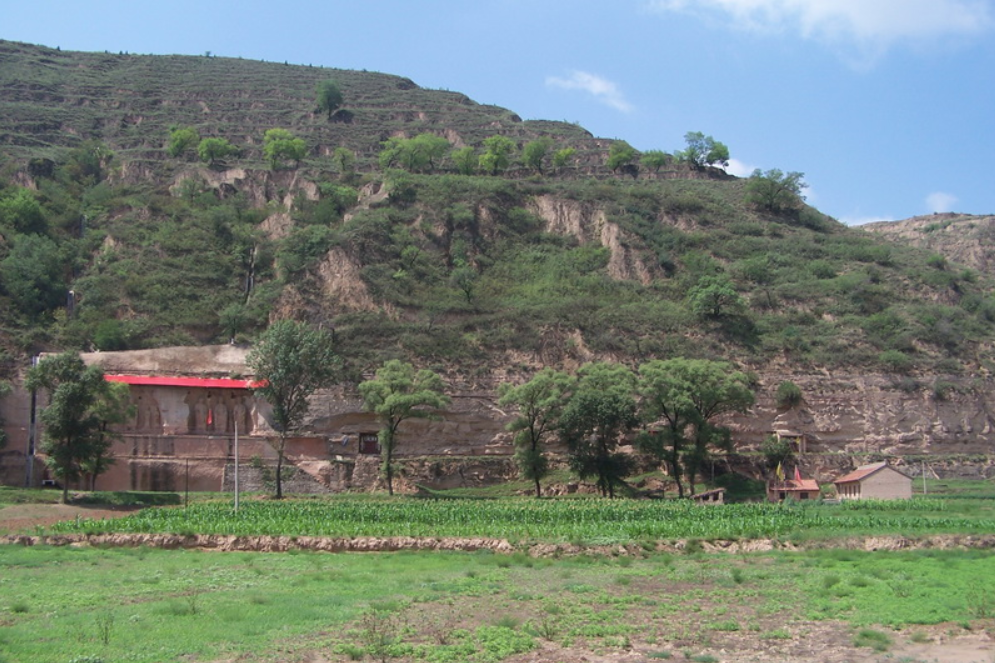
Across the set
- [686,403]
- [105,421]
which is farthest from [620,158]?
[105,421]

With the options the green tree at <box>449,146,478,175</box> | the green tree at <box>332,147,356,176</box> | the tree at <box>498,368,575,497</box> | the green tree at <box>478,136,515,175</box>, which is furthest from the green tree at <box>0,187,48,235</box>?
the tree at <box>498,368,575,497</box>

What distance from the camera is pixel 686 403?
53.2m

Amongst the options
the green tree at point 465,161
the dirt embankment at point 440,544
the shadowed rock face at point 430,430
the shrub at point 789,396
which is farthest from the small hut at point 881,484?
the green tree at point 465,161

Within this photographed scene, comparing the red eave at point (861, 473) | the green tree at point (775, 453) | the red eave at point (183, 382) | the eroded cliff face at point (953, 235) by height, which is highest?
the eroded cliff face at point (953, 235)

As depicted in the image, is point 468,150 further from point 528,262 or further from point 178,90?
point 178,90

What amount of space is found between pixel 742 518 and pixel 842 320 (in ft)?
122

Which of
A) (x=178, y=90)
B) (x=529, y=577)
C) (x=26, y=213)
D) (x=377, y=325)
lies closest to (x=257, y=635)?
(x=529, y=577)

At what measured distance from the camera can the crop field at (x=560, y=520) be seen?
34.6 meters

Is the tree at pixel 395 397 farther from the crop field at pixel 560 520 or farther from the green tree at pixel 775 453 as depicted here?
the green tree at pixel 775 453

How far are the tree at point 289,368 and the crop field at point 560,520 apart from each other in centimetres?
824

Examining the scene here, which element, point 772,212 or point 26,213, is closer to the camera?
point 26,213

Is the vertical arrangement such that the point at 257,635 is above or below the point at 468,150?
below

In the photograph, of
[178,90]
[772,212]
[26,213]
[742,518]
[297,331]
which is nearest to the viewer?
[742,518]

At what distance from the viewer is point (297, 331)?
5516 cm
